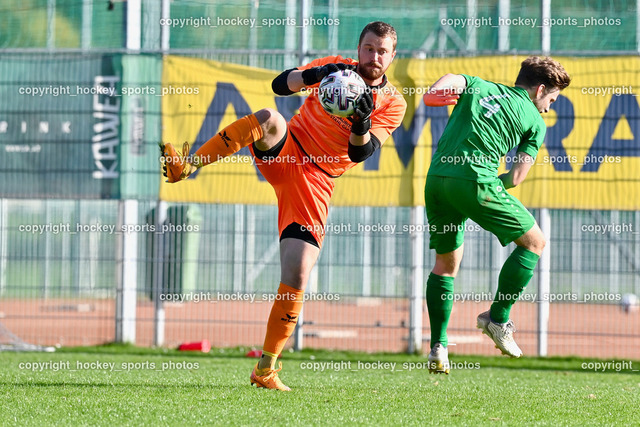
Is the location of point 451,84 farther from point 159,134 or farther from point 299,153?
point 159,134

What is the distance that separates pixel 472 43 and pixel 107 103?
430 cm

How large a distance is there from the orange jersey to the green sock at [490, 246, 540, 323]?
1.17m

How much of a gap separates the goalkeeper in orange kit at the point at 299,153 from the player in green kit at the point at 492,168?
0.51 meters

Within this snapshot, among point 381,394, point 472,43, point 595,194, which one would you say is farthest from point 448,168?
point 472,43

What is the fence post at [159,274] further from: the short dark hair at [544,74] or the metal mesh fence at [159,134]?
the short dark hair at [544,74]

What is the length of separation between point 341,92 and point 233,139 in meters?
0.86

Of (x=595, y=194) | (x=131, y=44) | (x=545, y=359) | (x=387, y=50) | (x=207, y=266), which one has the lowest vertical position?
(x=545, y=359)

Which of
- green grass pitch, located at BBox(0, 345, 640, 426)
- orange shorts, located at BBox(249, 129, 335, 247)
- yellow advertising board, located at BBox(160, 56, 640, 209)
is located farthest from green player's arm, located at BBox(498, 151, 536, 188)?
yellow advertising board, located at BBox(160, 56, 640, 209)

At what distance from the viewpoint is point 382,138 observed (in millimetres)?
6039

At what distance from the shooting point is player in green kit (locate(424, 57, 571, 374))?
5.46 m

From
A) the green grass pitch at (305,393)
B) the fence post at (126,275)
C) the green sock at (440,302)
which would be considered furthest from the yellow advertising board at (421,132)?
the green sock at (440,302)

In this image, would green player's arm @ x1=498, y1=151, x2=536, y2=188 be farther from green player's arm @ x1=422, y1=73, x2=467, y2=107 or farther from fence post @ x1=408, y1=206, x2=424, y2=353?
fence post @ x1=408, y1=206, x2=424, y2=353

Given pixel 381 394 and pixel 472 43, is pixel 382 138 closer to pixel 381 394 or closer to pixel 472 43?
pixel 381 394

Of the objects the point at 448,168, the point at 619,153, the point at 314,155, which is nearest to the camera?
the point at 448,168
